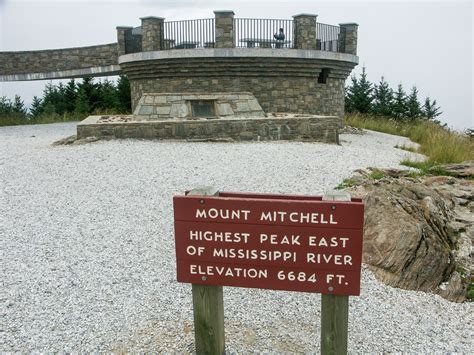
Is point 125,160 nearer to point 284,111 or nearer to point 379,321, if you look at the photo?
point 379,321

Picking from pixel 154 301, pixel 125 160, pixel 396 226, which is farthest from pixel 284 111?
pixel 154 301

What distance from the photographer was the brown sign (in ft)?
10.4

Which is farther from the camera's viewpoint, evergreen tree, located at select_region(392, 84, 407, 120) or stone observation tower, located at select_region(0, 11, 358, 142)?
evergreen tree, located at select_region(392, 84, 407, 120)

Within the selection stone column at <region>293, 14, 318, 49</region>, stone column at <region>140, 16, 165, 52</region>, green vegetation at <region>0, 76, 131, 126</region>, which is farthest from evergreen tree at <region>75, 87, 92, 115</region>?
stone column at <region>293, 14, 318, 49</region>

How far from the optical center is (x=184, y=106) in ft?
47.1

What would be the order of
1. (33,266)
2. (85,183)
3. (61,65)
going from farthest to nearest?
(61,65) < (85,183) < (33,266)

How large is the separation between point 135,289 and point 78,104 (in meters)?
21.6

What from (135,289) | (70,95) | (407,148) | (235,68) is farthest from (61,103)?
(135,289)

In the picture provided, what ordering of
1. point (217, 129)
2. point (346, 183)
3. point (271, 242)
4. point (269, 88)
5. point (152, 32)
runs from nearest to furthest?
1. point (271, 242)
2. point (346, 183)
3. point (217, 129)
4. point (152, 32)
5. point (269, 88)

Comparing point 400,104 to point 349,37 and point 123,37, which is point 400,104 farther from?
point 123,37

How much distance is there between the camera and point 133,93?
18.7 metres

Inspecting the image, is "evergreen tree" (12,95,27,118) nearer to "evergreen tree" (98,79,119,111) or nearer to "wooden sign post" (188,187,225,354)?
"evergreen tree" (98,79,119,111)

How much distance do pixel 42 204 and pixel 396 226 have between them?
5445 millimetres

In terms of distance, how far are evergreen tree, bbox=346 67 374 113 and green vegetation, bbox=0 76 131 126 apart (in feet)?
43.8
